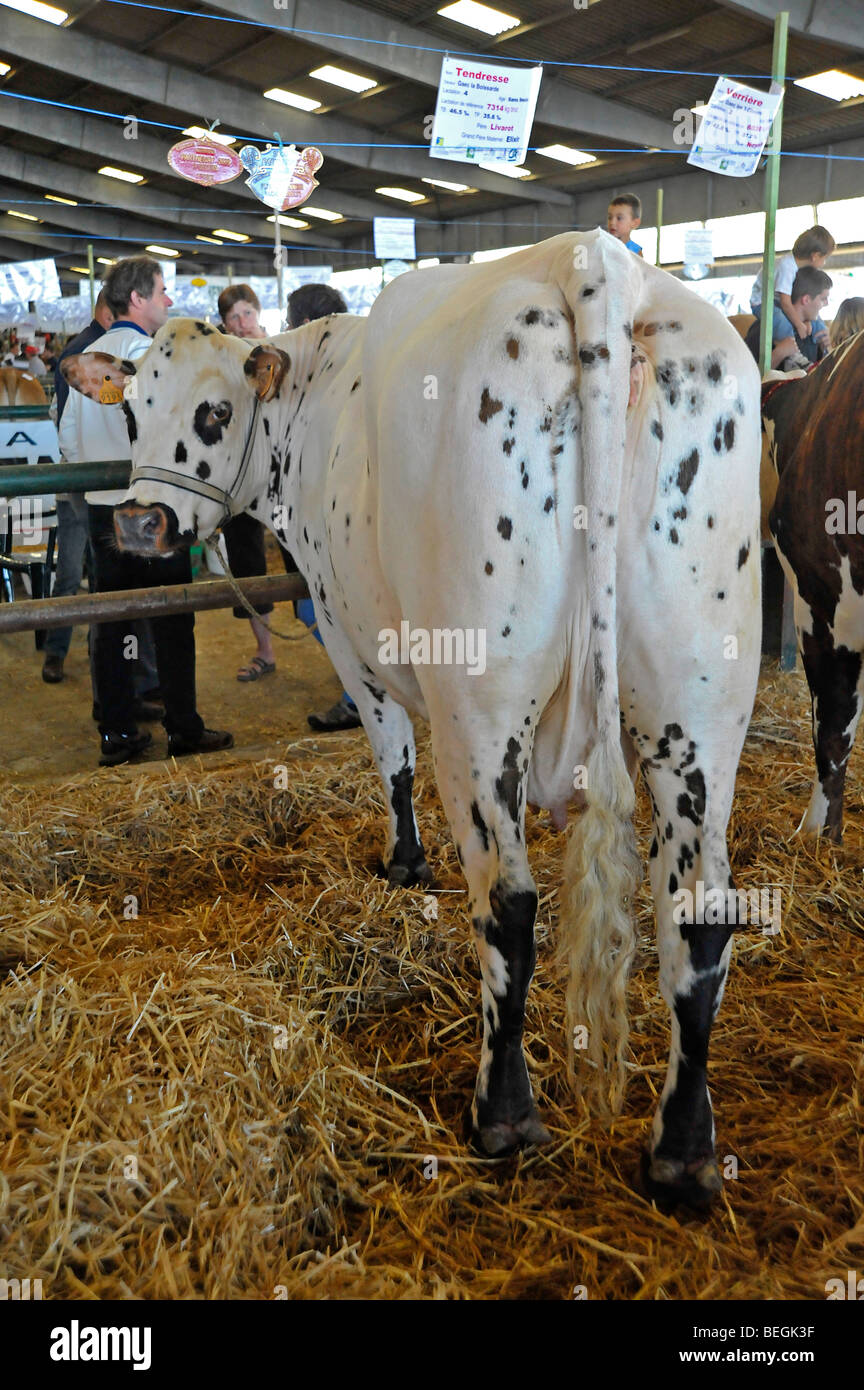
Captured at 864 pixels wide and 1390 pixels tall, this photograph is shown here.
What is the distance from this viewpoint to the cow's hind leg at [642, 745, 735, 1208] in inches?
71.8

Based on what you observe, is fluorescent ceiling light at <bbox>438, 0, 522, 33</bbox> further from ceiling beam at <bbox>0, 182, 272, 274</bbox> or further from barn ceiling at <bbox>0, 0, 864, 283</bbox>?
ceiling beam at <bbox>0, 182, 272, 274</bbox>

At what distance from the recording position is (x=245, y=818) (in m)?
3.68

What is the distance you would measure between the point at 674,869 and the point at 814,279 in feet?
14.7

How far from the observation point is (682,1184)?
6.25 ft

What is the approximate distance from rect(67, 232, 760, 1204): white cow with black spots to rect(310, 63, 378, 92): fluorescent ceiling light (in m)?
13.6

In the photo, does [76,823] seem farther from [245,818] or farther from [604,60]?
[604,60]

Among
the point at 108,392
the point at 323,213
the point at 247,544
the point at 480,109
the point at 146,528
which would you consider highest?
the point at 323,213

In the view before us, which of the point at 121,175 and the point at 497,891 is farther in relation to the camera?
the point at 121,175

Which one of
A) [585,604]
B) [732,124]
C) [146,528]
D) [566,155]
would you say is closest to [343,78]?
[566,155]

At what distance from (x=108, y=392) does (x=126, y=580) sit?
44.8 inches

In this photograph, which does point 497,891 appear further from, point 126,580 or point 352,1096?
point 126,580

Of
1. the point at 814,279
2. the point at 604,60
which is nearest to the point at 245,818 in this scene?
the point at 814,279

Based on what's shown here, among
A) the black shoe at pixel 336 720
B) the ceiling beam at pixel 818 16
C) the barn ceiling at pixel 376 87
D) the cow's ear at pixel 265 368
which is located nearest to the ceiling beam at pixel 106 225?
the barn ceiling at pixel 376 87

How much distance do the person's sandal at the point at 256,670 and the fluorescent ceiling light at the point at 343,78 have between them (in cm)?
1077
